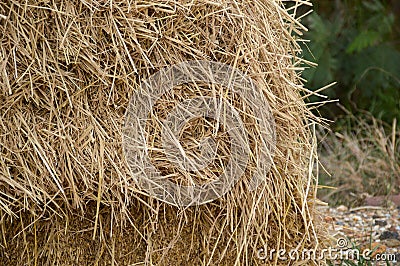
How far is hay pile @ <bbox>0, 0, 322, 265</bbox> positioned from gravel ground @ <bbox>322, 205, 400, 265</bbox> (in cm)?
71

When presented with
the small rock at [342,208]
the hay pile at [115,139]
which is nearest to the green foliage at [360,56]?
the small rock at [342,208]

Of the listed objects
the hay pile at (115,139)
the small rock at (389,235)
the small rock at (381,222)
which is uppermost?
Result: the hay pile at (115,139)

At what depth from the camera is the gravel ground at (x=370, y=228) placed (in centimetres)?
286

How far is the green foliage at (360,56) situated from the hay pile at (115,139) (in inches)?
104

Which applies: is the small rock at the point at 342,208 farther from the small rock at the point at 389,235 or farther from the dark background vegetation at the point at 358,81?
the small rock at the point at 389,235

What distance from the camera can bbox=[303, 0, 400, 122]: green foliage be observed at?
4965 millimetres

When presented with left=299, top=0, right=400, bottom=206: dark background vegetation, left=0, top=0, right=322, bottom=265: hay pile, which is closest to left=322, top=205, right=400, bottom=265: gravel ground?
left=299, top=0, right=400, bottom=206: dark background vegetation

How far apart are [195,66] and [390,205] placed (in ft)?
6.08

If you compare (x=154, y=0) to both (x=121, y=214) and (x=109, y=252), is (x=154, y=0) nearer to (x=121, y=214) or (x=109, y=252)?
(x=121, y=214)

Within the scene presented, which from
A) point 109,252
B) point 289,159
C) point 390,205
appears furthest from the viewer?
point 390,205

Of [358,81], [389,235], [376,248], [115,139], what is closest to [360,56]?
[358,81]

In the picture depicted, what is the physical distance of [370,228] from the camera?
320 centimetres

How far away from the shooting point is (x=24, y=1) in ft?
6.40

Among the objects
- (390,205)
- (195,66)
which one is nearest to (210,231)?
(195,66)
